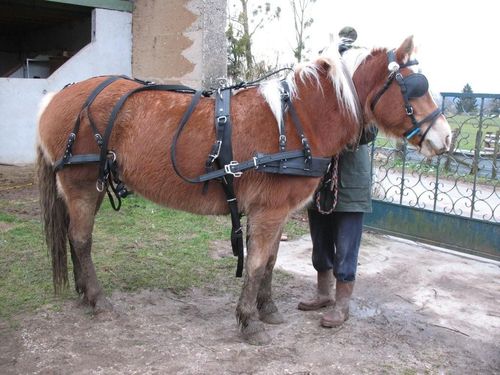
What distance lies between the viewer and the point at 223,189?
3.04 metres

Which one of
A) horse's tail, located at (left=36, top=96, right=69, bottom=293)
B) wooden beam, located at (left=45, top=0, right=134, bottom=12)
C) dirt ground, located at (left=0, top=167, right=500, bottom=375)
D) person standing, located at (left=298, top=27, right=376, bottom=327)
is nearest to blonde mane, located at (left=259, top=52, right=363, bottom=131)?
person standing, located at (left=298, top=27, right=376, bottom=327)

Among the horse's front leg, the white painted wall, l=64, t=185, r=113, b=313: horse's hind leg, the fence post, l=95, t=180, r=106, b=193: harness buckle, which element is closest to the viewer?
the horse's front leg

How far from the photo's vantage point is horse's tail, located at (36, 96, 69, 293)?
11.6 ft

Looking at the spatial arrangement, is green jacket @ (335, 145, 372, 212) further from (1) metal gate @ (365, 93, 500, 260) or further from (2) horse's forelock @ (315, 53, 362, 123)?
(1) metal gate @ (365, 93, 500, 260)

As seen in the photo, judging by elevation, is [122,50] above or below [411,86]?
above

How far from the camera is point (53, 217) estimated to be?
3.57m

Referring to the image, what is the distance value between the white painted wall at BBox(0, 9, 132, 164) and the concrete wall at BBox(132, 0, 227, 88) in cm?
59

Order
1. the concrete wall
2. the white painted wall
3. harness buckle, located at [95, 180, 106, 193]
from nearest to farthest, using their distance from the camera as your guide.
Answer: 1. harness buckle, located at [95, 180, 106, 193]
2. the concrete wall
3. the white painted wall

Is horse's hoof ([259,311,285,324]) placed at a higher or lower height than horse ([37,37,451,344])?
lower

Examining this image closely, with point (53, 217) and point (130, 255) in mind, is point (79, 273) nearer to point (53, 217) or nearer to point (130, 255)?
point (53, 217)

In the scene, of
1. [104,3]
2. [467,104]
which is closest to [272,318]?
[467,104]

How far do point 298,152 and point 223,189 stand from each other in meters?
0.54

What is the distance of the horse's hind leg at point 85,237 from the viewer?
11.0 feet

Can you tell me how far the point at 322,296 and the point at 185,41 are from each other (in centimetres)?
455
